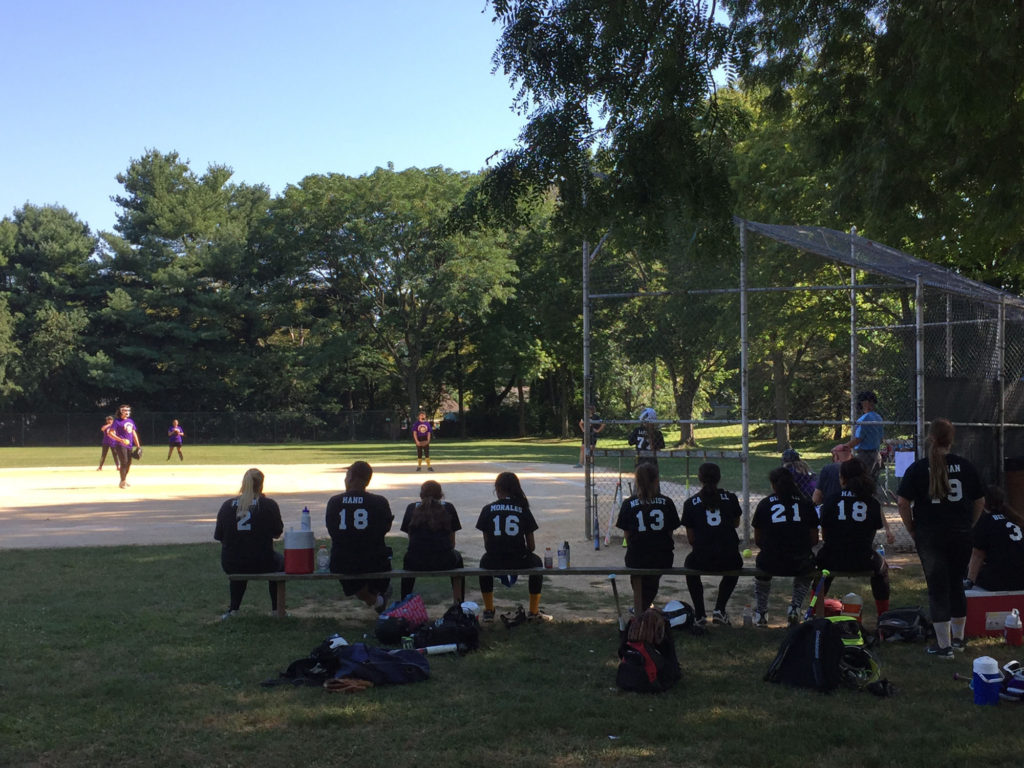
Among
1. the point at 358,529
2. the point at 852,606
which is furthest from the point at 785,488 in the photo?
the point at 358,529

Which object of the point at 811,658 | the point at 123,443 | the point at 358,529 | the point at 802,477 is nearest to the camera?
the point at 811,658

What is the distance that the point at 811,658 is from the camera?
20.5 feet

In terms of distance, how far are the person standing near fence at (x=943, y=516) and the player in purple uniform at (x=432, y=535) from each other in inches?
152

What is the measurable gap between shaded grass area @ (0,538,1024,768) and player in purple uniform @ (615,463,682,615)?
51 centimetres

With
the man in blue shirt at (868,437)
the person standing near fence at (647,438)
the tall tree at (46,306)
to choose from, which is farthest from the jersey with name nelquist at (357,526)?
the tall tree at (46,306)

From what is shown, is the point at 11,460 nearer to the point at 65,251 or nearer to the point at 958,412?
the point at 65,251

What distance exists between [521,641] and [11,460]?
3401 centimetres

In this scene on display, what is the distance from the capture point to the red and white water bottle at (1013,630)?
7398 mm

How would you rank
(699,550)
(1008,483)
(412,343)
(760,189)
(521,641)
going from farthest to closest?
1. (412,343)
2. (760,189)
3. (1008,483)
4. (699,550)
5. (521,641)

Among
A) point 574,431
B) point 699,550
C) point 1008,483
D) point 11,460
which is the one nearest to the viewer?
point 699,550

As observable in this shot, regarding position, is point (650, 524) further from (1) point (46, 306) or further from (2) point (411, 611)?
(1) point (46, 306)

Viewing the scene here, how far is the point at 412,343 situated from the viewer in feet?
172

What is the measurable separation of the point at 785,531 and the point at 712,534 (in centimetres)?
61

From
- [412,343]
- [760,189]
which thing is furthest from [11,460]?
[760,189]
